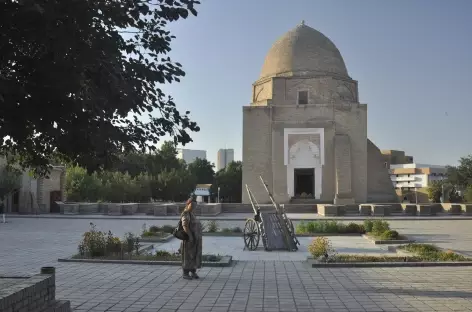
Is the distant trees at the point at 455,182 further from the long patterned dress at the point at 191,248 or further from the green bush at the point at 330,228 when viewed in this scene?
the long patterned dress at the point at 191,248

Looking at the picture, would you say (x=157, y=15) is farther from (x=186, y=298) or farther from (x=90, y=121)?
(x=186, y=298)

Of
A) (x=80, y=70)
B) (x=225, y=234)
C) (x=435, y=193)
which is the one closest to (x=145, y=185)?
(x=225, y=234)

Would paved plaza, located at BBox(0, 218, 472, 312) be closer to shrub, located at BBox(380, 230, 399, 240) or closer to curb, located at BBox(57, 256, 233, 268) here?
curb, located at BBox(57, 256, 233, 268)

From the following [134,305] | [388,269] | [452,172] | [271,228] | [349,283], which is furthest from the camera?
[452,172]

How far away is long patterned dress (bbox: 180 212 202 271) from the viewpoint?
853cm

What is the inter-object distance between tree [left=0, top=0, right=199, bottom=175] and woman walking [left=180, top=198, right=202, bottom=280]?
431 cm

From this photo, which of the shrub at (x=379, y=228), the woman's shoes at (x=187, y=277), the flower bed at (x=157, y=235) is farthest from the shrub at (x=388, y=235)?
the woman's shoes at (x=187, y=277)

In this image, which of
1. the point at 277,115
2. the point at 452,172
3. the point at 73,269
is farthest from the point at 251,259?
the point at 452,172

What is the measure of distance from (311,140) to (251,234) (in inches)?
1072

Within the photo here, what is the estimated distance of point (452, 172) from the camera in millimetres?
50625

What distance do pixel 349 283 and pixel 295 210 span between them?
995 inches

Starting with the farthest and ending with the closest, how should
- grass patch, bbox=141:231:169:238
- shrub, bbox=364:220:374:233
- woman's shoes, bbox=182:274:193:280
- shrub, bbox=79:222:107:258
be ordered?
shrub, bbox=364:220:374:233, grass patch, bbox=141:231:169:238, shrub, bbox=79:222:107:258, woman's shoes, bbox=182:274:193:280

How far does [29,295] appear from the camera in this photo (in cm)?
491

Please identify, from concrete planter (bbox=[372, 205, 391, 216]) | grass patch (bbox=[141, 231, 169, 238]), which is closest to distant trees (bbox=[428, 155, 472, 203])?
concrete planter (bbox=[372, 205, 391, 216])
